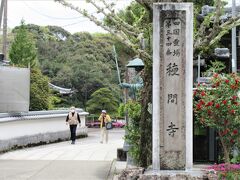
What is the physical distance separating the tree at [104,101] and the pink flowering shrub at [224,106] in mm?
38406

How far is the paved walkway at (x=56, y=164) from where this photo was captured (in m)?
12.0

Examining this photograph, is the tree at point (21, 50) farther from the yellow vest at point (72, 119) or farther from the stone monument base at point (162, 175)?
the stone monument base at point (162, 175)

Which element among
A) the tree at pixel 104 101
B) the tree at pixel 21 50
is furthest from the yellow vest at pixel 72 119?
the tree at pixel 104 101

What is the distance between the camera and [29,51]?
37.5m

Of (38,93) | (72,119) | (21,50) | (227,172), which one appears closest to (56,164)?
(227,172)

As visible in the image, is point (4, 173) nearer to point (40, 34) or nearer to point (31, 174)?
point (31, 174)

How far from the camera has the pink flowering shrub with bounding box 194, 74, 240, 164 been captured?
10.9 metres

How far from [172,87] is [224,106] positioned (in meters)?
2.17

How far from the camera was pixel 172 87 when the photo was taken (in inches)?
363

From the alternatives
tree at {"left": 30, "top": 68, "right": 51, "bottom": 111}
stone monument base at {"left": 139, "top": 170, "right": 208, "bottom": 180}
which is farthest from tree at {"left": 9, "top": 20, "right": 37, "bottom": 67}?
stone monument base at {"left": 139, "top": 170, "right": 208, "bottom": 180}

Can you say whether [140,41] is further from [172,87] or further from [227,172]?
[227,172]

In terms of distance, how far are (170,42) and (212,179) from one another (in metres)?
2.72

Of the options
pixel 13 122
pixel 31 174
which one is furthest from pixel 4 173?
pixel 13 122

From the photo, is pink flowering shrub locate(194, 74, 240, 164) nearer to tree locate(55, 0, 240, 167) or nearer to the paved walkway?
tree locate(55, 0, 240, 167)
